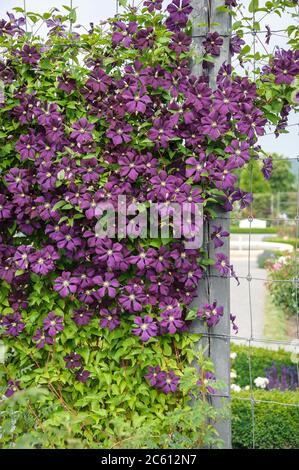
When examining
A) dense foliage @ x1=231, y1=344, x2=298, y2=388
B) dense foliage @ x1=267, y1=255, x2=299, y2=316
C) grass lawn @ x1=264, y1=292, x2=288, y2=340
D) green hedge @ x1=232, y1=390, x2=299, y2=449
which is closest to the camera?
green hedge @ x1=232, y1=390, x2=299, y2=449

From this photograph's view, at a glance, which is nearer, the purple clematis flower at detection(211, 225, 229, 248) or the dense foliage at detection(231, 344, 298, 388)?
the purple clematis flower at detection(211, 225, 229, 248)

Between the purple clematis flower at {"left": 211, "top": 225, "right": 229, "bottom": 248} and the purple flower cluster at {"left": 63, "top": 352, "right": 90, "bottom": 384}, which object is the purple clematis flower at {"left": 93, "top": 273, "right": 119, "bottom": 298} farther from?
the purple clematis flower at {"left": 211, "top": 225, "right": 229, "bottom": 248}

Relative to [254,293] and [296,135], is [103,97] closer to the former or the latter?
[296,135]

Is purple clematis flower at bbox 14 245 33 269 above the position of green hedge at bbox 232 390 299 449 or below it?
above

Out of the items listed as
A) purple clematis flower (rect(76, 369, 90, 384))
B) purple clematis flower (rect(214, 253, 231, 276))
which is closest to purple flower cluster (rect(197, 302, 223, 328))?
Result: purple clematis flower (rect(214, 253, 231, 276))

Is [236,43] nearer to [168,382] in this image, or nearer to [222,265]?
[222,265]

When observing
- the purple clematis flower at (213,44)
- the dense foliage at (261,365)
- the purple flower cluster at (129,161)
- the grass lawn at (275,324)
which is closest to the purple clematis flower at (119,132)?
the purple flower cluster at (129,161)

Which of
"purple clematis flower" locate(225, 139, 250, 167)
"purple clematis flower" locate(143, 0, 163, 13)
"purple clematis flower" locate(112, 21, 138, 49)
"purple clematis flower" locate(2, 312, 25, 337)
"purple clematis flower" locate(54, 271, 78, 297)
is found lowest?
"purple clematis flower" locate(2, 312, 25, 337)

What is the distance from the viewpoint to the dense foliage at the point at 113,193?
210 centimetres

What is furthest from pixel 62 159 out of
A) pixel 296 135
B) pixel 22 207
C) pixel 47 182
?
pixel 296 135

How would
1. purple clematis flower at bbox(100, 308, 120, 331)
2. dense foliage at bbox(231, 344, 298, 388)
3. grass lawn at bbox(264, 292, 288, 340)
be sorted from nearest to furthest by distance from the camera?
purple clematis flower at bbox(100, 308, 120, 331) → dense foliage at bbox(231, 344, 298, 388) → grass lawn at bbox(264, 292, 288, 340)

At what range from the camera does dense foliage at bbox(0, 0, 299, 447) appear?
2.10 metres

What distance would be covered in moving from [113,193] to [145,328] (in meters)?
0.46

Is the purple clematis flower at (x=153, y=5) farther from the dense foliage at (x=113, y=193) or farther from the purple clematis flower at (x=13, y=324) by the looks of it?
the purple clematis flower at (x=13, y=324)
